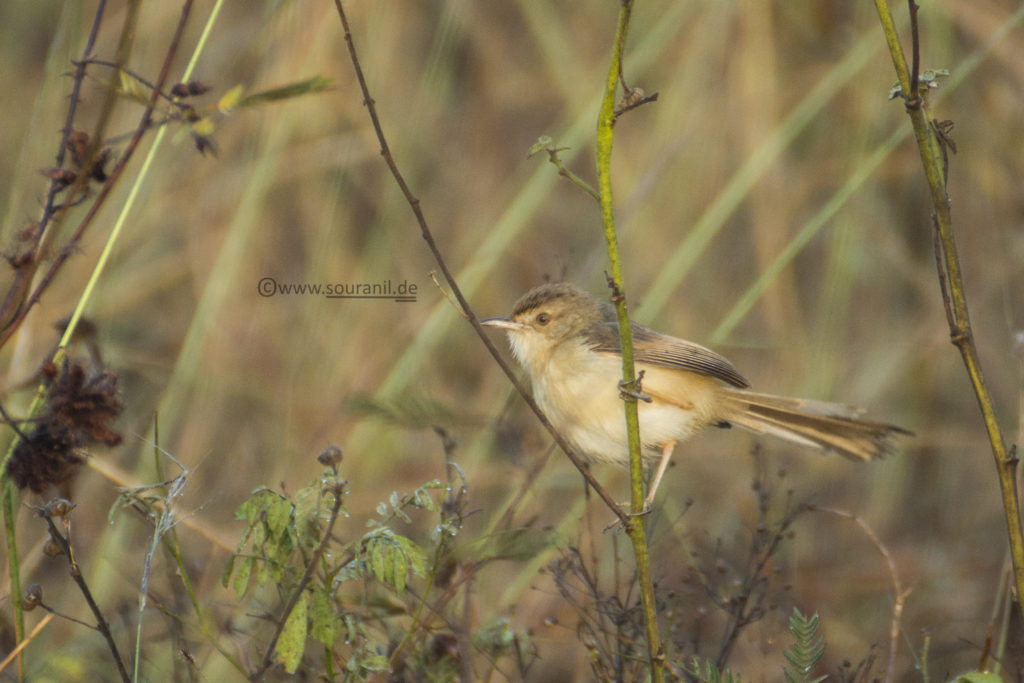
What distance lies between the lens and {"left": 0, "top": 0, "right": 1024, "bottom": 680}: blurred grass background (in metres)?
4.65

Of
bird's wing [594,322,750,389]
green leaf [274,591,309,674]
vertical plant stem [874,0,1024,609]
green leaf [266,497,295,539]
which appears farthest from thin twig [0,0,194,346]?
bird's wing [594,322,750,389]

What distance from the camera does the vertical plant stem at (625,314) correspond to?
1.99 m

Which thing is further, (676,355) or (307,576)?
(676,355)

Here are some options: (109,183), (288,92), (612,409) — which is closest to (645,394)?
(612,409)

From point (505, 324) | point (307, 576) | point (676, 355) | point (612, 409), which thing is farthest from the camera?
point (505, 324)

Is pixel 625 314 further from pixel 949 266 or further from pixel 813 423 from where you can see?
pixel 813 423

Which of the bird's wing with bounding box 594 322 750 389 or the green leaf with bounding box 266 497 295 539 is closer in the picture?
the green leaf with bounding box 266 497 295 539

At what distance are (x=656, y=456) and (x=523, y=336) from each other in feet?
2.19

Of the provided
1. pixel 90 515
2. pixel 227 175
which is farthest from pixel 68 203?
pixel 227 175

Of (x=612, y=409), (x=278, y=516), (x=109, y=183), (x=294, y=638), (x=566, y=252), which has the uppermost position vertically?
(x=566, y=252)

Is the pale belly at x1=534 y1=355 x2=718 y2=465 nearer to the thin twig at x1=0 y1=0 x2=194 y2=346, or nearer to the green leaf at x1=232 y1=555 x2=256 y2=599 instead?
the green leaf at x1=232 y1=555 x2=256 y2=599

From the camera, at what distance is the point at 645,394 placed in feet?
11.0

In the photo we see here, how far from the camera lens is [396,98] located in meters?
5.83

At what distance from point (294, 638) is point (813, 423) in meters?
1.95
